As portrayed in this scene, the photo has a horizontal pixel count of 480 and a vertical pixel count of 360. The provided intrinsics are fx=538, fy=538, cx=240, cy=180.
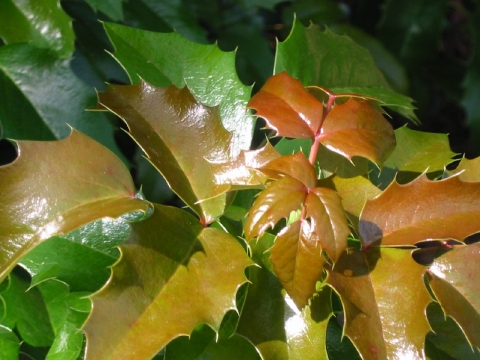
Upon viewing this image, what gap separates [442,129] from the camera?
2328 millimetres

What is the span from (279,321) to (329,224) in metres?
0.14

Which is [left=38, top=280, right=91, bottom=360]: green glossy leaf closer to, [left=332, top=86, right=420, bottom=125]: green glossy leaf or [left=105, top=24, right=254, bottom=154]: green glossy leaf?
[left=105, top=24, right=254, bottom=154]: green glossy leaf

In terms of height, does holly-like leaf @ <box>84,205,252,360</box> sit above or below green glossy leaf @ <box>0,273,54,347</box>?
above

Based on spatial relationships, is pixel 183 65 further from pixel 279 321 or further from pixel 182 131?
pixel 279 321

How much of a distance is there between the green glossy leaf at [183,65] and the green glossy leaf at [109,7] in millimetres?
301

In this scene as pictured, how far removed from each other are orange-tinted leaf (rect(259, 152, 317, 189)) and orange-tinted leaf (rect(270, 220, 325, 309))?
38 millimetres

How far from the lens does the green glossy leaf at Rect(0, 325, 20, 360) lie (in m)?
0.64

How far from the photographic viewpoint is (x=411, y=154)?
659mm

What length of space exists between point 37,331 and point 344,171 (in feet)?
1.45

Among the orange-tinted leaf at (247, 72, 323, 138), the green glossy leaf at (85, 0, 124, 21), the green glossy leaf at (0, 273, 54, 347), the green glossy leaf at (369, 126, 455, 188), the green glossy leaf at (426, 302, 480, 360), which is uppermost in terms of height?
the green glossy leaf at (85, 0, 124, 21)

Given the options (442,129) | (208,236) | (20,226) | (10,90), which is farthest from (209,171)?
(442,129)

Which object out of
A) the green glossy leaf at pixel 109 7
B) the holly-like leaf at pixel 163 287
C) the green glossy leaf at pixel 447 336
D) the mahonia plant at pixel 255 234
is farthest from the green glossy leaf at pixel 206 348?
the green glossy leaf at pixel 109 7

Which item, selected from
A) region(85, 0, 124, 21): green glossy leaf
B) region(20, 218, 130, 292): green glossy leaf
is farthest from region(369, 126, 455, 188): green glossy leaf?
region(85, 0, 124, 21): green glossy leaf

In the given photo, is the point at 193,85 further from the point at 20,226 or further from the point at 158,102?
the point at 20,226
